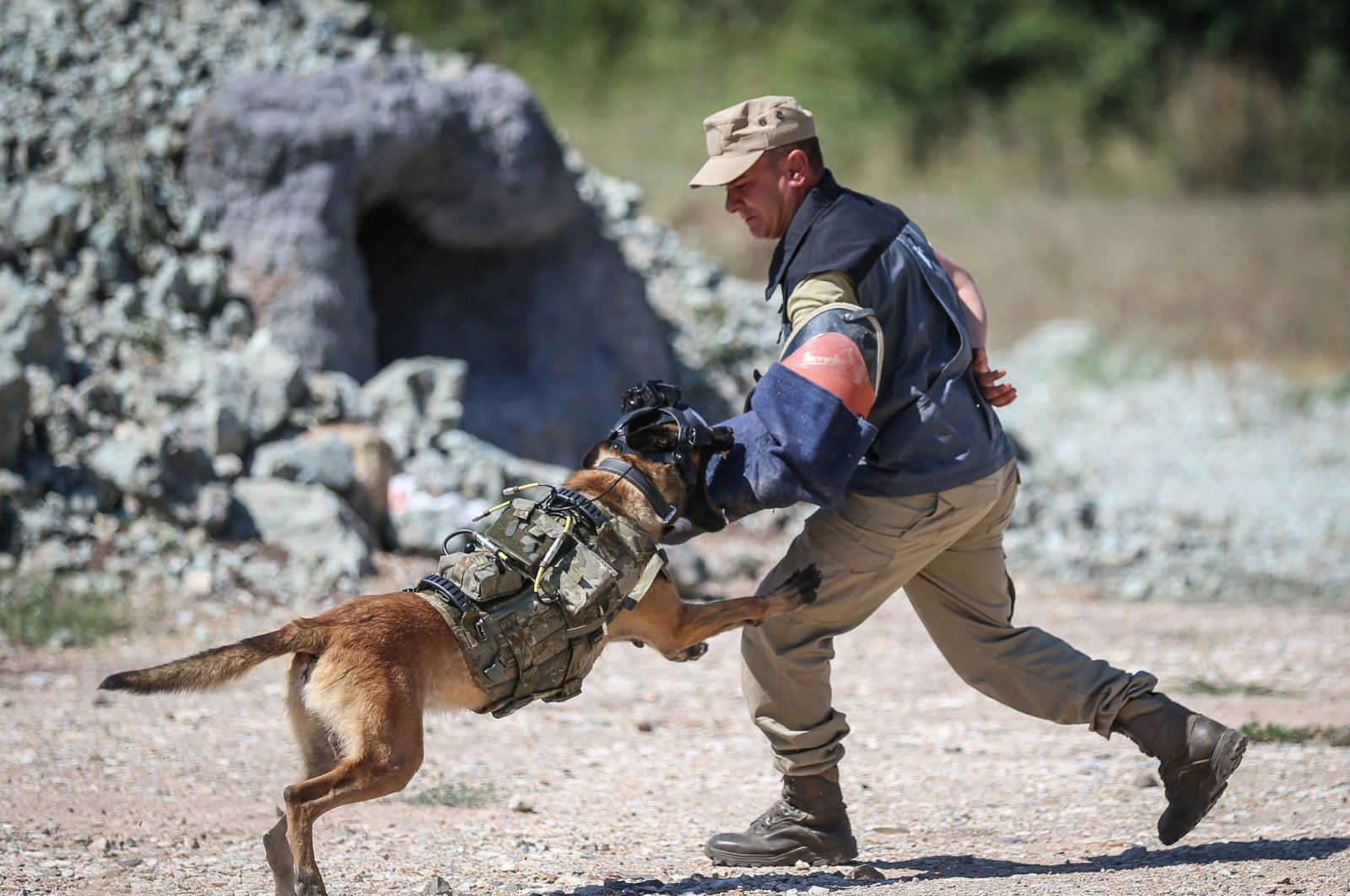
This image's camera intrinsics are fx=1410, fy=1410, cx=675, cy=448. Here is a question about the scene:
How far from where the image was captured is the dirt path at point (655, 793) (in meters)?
3.70

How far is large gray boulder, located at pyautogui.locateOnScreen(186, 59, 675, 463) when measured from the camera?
8.49 metres

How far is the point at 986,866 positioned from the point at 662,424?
150 centimetres

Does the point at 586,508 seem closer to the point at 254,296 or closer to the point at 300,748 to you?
the point at 300,748

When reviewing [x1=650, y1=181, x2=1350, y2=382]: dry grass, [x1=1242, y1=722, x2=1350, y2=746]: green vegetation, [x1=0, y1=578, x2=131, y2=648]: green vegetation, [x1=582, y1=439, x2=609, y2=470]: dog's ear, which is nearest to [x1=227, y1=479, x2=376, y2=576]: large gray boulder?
[x1=0, y1=578, x2=131, y2=648]: green vegetation

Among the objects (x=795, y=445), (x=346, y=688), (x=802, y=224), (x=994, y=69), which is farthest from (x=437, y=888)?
(x=994, y=69)

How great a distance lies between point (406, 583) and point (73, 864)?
335 cm

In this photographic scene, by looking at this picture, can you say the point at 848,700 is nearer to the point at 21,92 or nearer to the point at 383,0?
the point at 21,92

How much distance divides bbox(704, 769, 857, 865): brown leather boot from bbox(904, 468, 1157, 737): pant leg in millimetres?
519

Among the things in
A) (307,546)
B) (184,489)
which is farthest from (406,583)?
(184,489)

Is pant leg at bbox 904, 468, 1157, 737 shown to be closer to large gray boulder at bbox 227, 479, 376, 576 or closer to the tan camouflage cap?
the tan camouflage cap

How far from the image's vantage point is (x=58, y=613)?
20.7ft

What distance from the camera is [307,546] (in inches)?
279

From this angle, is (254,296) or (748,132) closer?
(748,132)

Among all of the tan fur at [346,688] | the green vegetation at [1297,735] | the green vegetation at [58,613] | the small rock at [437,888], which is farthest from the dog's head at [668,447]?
the green vegetation at [58,613]
